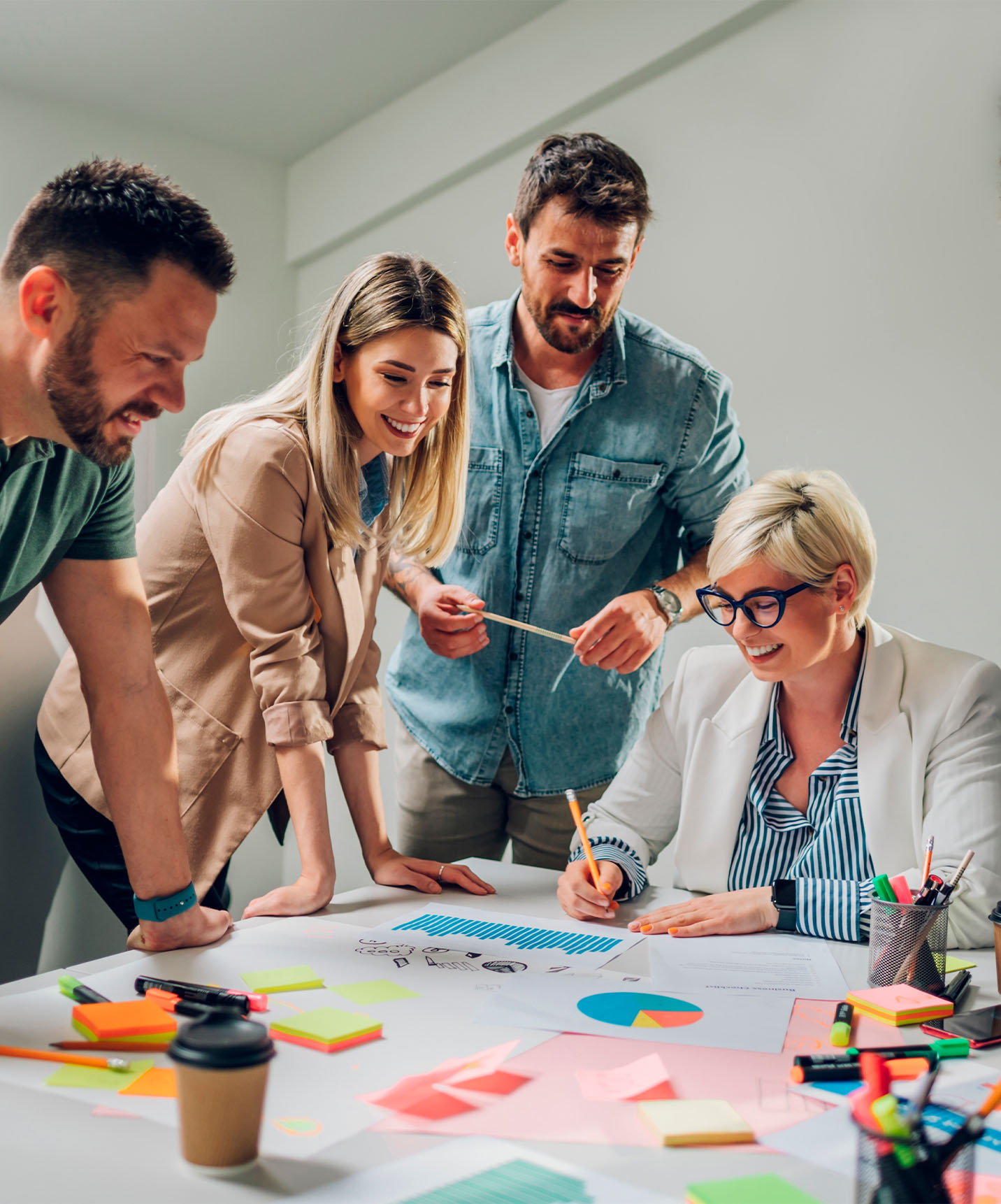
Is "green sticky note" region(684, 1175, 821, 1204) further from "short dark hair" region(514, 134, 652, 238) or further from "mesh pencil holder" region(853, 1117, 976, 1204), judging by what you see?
"short dark hair" region(514, 134, 652, 238)

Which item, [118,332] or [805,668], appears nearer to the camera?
[118,332]

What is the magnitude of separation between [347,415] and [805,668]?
846 mm

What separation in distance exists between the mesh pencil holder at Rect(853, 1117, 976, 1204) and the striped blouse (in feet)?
2.74

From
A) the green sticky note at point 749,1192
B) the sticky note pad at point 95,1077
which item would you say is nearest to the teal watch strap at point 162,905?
the sticky note pad at point 95,1077

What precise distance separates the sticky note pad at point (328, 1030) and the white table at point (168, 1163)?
17 cm

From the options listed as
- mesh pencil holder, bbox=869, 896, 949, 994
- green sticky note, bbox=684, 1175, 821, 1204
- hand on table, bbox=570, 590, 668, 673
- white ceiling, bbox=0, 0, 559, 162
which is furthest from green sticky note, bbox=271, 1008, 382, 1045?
white ceiling, bbox=0, 0, 559, 162

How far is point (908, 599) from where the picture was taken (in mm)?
2344

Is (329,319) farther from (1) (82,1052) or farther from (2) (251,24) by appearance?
(2) (251,24)

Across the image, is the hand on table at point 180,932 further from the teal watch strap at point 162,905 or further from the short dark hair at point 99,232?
the short dark hair at point 99,232

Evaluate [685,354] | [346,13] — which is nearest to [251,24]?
[346,13]

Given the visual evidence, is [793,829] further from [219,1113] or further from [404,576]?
[219,1113]

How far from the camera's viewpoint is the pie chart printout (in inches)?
42.3

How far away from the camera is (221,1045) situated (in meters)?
0.75

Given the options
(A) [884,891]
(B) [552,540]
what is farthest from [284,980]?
(B) [552,540]
